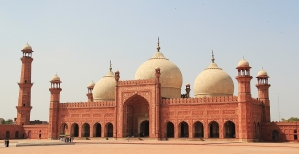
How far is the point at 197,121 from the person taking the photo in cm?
2572

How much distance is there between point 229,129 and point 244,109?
8.44 ft

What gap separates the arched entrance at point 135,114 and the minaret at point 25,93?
31.5 feet

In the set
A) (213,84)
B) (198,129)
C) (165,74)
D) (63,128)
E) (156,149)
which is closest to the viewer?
(156,149)

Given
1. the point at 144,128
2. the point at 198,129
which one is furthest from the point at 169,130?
the point at 198,129

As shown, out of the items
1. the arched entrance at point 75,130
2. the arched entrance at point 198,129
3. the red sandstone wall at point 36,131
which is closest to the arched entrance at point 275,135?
the arched entrance at point 198,129

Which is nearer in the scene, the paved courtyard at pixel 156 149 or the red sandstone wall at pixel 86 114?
the paved courtyard at pixel 156 149

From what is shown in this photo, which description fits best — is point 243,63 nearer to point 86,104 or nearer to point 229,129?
point 229,129

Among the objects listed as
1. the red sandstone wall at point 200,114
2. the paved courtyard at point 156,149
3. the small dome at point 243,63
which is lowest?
the paved courtyard at point 156,149

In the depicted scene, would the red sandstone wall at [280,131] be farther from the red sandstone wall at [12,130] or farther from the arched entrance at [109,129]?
the red sandstone wall at [12,130]

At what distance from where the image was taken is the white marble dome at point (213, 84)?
27.7 meters

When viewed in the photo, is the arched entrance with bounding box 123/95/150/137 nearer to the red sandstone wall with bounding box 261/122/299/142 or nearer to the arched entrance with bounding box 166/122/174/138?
the arched entrance with bounding box 166/122/174/138

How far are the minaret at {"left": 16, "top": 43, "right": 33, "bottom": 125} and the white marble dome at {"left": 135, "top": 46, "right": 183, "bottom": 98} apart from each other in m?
9.92

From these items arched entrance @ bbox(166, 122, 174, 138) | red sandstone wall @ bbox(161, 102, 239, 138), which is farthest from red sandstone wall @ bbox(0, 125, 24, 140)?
red sandstone wall @ bbox(161, 102, 239, 138)

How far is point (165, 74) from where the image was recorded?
2895cm
